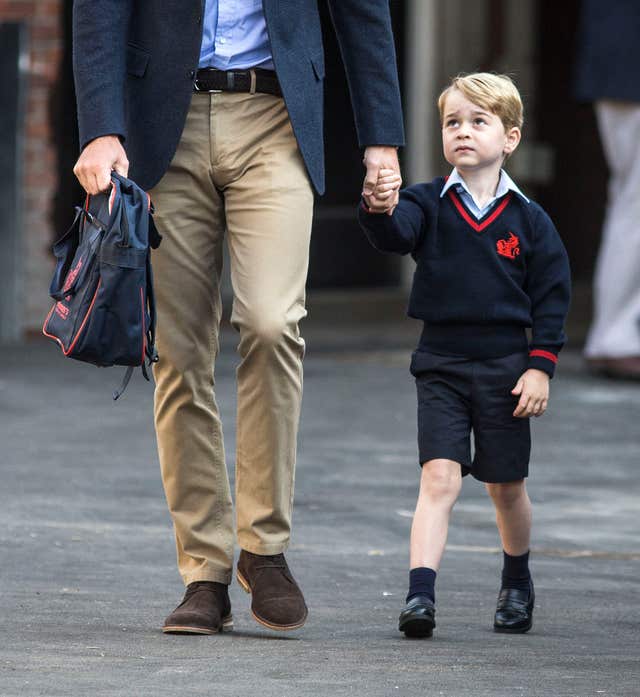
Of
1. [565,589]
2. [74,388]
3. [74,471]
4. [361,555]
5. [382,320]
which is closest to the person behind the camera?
[565,589]

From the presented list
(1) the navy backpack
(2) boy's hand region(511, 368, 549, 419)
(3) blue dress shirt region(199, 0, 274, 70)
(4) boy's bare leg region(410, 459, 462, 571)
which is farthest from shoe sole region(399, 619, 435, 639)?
(3) blue dress shirt region(199, 0, 274, 70)

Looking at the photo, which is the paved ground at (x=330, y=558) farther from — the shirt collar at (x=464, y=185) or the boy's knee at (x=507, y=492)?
the shirt collar at (x=464, y=185)

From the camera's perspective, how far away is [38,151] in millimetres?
10562

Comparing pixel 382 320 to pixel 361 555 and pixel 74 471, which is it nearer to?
pixel 74 471

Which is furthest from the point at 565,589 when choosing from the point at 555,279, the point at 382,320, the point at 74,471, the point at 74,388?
the point at 382,320

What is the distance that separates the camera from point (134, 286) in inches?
168

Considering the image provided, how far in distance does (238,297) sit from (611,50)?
5353 mm

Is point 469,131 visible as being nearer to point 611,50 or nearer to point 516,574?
point 516,574

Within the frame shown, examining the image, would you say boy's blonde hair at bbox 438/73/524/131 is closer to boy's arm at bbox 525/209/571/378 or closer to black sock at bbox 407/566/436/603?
boy's arm at bbox 525/209/571/378

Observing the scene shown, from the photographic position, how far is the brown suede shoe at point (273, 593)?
447cm

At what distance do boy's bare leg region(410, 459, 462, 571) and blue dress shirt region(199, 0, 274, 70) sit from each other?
107 centimetres

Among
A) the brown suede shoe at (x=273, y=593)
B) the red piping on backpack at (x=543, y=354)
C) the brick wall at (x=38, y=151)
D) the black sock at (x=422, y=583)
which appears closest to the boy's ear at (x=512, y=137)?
the red piping on backpack at (x=543, y=354)

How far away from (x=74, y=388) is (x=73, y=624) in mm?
4470

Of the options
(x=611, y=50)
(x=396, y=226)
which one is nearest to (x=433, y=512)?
(x=396, y=226)
